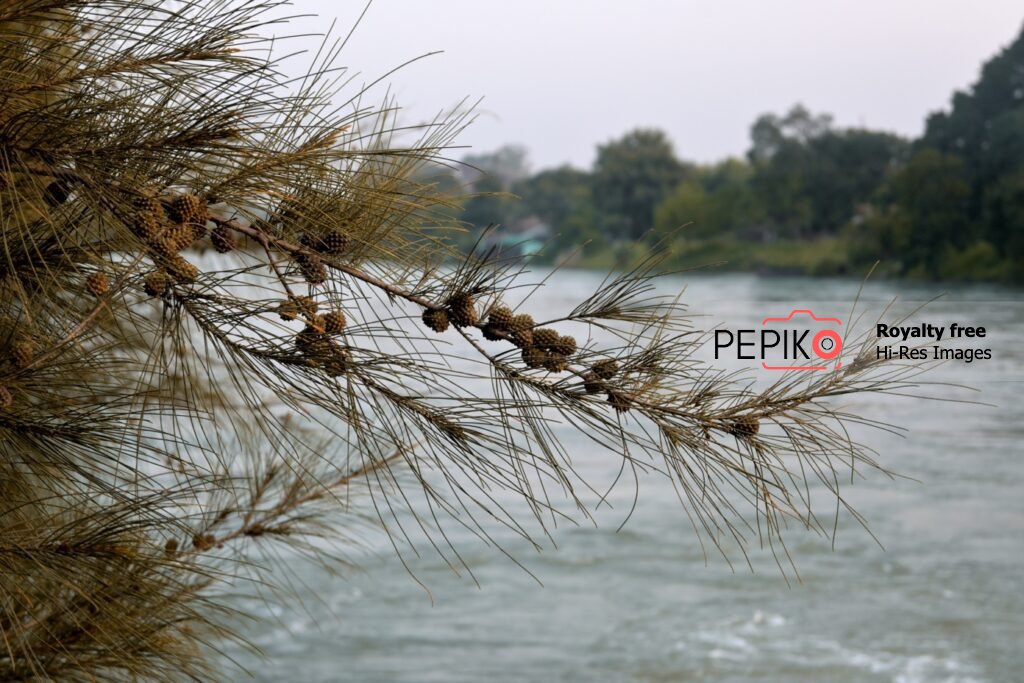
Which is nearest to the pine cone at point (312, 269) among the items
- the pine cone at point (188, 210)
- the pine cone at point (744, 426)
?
the pine cone at point (188, 210)

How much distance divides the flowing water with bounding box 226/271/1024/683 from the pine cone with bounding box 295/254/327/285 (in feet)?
17.5

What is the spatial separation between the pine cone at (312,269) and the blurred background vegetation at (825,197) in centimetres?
2293

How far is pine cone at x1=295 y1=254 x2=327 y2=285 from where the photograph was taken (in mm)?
1378

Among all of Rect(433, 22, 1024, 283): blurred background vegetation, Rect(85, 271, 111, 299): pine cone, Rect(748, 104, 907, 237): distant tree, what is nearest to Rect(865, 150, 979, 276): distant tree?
Rect(433, 22, 1024, 283): blurred background vegetation

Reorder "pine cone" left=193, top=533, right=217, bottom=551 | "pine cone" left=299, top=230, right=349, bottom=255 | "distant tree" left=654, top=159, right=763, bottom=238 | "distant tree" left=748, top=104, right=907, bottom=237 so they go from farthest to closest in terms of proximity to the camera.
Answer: "distant tree" left=654, top=159, right=763, bottom=238
"distant tree" left=748, top=104, right=907, bottom=237
"pine cone" left=193, top=533, right=217, bottom=551
"pine cone" left=299, top=230, right=349, bottom=255

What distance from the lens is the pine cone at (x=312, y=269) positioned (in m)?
1.38

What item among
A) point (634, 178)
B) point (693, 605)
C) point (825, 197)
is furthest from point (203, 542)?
point (634, 178)

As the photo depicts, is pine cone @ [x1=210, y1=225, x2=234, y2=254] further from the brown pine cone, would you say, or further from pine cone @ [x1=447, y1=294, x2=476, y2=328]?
pine cone @ [x1=447, y1=294, x2=476, y2=328]

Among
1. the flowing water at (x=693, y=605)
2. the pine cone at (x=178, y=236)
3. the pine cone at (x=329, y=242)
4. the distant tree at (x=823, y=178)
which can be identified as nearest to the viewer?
the pine cone at (x=178, y=236)

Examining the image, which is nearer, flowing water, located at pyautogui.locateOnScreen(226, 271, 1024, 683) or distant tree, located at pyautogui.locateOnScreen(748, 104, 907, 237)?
flowing water, located at pyautogui.locateOnScreen(226, 271, 1024, 683)

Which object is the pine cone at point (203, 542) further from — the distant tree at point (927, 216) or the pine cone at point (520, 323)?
the distant tree at point (927, 216)

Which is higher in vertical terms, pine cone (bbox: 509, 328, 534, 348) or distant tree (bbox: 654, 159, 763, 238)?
distant tree (bbox: 654, 159, 763, 238)

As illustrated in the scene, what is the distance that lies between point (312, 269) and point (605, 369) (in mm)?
385

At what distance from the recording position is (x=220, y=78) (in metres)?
1.33
